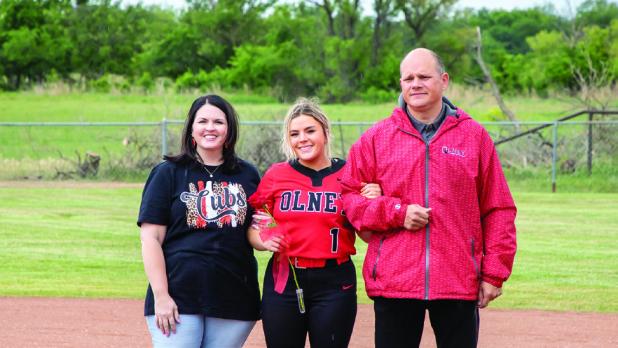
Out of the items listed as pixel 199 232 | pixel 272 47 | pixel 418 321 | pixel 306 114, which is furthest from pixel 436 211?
pixel 272 47

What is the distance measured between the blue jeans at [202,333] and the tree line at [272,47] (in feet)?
123

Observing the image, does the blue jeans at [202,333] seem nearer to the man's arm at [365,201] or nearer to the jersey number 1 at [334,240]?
the jersey number 1 at [334,240]

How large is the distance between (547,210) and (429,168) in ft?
46.6

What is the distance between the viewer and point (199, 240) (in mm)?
4738

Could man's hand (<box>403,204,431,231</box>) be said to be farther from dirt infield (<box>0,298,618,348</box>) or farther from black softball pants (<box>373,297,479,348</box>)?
dirt infield (<box>0,298,618,348</box>)

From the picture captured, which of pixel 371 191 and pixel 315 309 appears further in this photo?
pixel 315 309

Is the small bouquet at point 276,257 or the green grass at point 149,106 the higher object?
the small bouquet at point 276,257

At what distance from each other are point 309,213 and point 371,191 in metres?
0.38

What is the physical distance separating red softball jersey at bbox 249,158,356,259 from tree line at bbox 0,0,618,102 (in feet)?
122

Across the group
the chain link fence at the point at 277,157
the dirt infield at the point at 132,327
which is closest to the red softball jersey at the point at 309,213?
the dirt infield at the point at 132,327

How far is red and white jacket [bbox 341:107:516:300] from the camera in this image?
176 inches

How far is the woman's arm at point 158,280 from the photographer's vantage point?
4.66 metres

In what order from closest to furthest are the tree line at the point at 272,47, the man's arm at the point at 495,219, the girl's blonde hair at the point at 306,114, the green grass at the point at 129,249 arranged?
1. the man's arm at the point at 495,219
2. the girl's blonde hair at the point at 306,114
3. the green grass at the point at 129,249
4. the tree line at the point at 272,47

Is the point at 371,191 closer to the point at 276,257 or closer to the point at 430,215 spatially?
the point at 430,215
